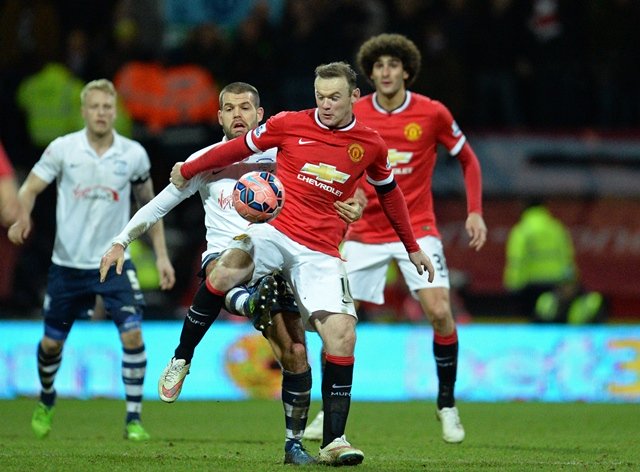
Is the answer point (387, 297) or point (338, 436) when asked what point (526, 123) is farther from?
point (338, 436)

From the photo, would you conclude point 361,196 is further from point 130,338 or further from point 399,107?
point 130,338

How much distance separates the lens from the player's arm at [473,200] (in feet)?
29.6

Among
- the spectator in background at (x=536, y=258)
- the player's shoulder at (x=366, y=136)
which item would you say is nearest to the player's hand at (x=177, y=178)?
the player's shoulder at (x=366, y=136)

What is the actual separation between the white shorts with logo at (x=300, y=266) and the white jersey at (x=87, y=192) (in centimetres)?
274

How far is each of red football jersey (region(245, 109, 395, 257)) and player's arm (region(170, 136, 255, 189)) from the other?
6 cm

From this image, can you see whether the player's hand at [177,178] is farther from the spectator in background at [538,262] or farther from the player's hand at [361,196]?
the spectator in background at [538,262]

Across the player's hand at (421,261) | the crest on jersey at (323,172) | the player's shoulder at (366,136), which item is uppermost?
the player's shoulder at (366,136)

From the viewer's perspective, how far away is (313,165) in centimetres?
736

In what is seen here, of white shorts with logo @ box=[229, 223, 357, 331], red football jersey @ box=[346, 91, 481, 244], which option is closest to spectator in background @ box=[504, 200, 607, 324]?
red football jersey @ box=[346, 91, 481, 244]

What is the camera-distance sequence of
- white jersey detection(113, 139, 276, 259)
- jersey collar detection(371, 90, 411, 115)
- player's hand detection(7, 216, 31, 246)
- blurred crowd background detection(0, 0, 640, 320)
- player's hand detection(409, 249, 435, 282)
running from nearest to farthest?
player's hand detection(409, 249, 435, 282) → white jersey detection(113, 139, 276, 259) → player's hand detection(7, 216, 31, 246) → jersey collar detection(371, 90, 411, 115) → blurred crowd background detection(0, 0, 640, 320)

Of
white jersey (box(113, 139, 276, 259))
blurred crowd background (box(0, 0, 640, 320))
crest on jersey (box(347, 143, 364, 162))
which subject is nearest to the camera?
crest on jersey (box(347, 143, 364, 162))

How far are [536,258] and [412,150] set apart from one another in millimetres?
6824

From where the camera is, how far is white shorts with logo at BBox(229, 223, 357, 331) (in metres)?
7.27

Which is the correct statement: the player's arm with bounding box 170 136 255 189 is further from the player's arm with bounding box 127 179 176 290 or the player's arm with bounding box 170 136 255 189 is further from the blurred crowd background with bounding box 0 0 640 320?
the blurred crowd background with bounding box 0 0 640 320
